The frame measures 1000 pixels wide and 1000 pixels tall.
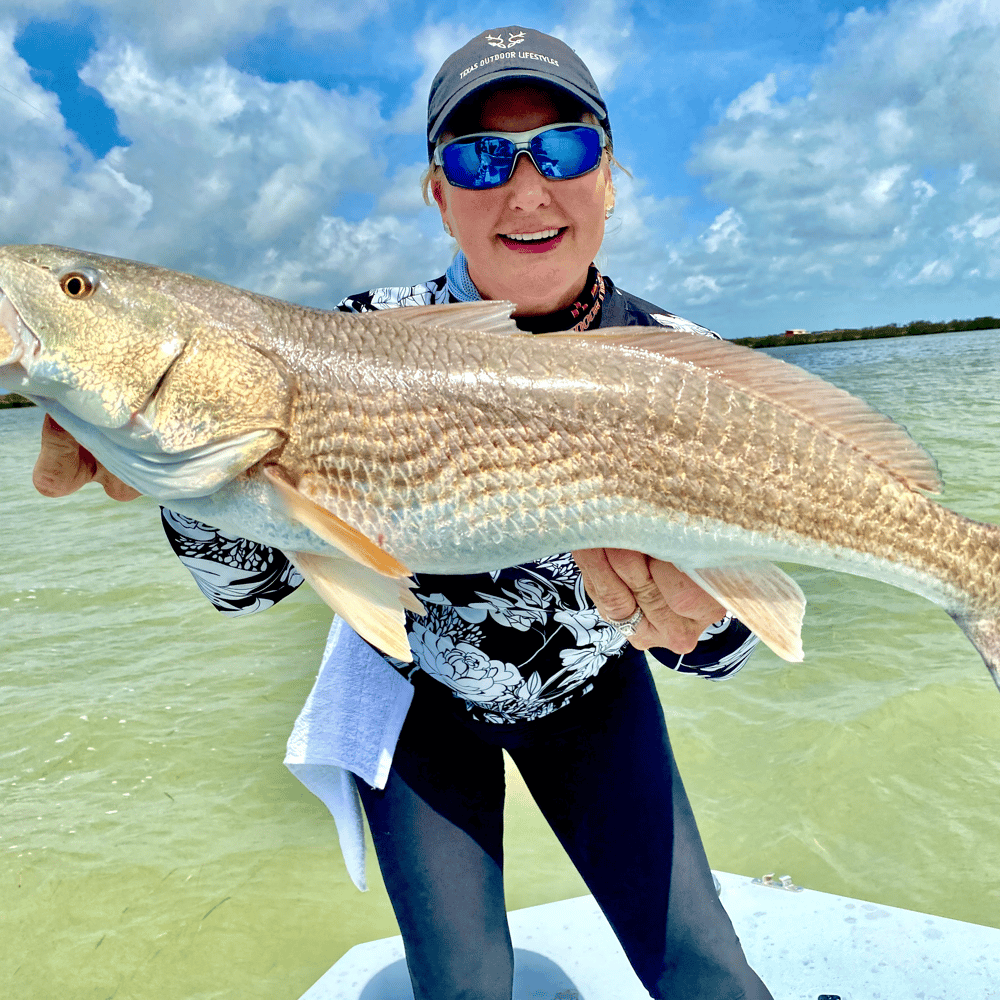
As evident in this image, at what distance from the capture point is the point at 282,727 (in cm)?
672

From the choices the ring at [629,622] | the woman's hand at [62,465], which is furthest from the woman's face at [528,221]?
the woman's hand at [62,465]

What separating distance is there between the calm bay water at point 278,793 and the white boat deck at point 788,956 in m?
0.81

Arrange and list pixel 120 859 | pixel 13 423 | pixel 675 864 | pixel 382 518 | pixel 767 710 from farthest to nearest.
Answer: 1. pixel 13 423
2. pixel 767 710
3. pixel 120 859
4. pixel 675 864
5. pixel 382 518

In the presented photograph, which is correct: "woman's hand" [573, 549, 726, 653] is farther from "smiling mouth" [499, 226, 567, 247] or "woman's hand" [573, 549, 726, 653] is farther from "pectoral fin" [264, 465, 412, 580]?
"smiling mouth" [499, 226, 567, 247]

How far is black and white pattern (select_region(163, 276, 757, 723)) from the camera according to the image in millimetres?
2568

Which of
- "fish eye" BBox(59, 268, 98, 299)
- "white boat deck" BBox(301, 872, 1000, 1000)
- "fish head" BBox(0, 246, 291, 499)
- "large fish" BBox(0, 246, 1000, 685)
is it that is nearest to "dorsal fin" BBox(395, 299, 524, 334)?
"large fish" BBox(0, 246, 1000, 685)

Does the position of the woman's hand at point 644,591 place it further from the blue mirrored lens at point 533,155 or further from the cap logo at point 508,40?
the cap logo at point 508,40

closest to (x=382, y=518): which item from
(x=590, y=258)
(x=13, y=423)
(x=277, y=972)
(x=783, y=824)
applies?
(x=590, y=258)

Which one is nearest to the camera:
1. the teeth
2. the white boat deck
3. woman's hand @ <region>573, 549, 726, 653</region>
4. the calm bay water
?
woman's hand @ <region>573, 549, 726, 653</region>

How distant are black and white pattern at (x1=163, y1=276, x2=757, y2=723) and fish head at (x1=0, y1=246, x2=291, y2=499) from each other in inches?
24.6

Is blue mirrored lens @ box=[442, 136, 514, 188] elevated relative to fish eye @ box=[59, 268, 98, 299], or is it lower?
elevated

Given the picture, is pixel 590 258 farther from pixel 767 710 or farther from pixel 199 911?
pixel 767 710

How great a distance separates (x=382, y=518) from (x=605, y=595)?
0.68 meters

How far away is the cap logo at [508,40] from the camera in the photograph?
2617mm
